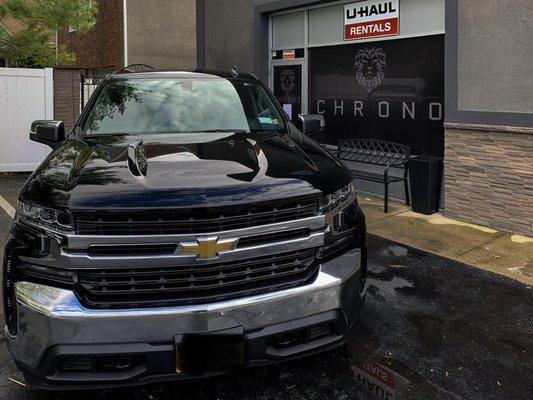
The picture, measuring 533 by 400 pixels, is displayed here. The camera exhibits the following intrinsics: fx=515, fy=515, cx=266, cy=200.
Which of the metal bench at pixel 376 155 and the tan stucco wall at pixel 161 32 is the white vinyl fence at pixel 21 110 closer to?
the metal bench at pixel 376 155

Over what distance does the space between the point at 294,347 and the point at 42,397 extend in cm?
146

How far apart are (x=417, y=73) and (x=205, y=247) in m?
6.16

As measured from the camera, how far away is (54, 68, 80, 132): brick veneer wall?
389 inches

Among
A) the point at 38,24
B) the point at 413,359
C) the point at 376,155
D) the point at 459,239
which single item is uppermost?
the point at 38,24

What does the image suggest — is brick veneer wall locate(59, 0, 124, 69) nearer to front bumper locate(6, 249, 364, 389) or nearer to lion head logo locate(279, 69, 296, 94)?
lion head logo locate(279, 69, 296, 94)

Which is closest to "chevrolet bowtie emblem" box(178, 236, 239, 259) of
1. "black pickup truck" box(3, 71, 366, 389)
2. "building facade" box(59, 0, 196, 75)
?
"black pickup truck" box(3, 71, 366, 389)

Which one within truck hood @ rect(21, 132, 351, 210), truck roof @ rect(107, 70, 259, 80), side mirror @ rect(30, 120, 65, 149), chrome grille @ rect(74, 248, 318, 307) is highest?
truck roof @ rect(107, 70, 259, 80)

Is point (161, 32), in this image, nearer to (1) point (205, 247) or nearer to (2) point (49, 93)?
(2) point (49, 93)

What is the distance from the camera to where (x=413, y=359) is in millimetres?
3332

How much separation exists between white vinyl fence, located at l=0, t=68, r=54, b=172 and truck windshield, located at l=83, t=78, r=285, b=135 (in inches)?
245

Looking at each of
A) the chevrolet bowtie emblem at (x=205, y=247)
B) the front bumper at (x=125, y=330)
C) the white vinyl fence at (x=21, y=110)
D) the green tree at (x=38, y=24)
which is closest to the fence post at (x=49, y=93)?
the white vinyl fence at (x=21, y=110)

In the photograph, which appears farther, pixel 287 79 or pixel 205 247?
pixel 287 79

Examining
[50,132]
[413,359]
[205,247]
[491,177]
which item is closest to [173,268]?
[205,247]

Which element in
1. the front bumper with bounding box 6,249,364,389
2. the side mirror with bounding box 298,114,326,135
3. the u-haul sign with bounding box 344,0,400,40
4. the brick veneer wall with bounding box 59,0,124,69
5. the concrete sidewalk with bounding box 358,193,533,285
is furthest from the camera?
the brick veneer wall with bounding box 59,0,124,69
